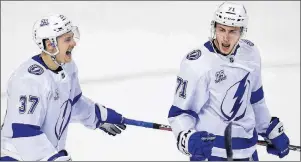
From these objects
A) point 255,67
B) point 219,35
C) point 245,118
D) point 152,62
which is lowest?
point 152,62

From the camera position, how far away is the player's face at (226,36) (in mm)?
2379

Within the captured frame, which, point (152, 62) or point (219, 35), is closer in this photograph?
point (219, 35)

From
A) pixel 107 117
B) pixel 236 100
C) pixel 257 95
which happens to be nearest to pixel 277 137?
pixel 257 95

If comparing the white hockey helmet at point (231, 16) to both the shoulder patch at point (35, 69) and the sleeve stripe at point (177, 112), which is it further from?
the shoulder patch at point (35, 69)

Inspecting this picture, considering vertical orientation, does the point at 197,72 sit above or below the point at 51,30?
below

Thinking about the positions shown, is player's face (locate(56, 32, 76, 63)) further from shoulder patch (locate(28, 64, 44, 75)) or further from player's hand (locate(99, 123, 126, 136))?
player's hand (locate(99, 123, 126, 136))

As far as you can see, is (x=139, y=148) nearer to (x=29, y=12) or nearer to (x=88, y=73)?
(x=88, y=73)

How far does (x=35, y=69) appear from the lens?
7.73ft

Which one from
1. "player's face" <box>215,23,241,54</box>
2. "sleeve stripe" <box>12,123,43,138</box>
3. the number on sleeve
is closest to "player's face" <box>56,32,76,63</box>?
"sleeve stripe" <box>12,123,43,138</box>

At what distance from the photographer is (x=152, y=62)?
15.9 feet

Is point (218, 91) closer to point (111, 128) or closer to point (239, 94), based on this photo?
point (239, 94)

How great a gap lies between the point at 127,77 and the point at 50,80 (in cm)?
219

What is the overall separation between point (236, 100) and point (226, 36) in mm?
246

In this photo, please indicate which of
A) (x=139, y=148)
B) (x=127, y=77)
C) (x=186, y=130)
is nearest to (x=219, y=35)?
(x=186, y=130)
